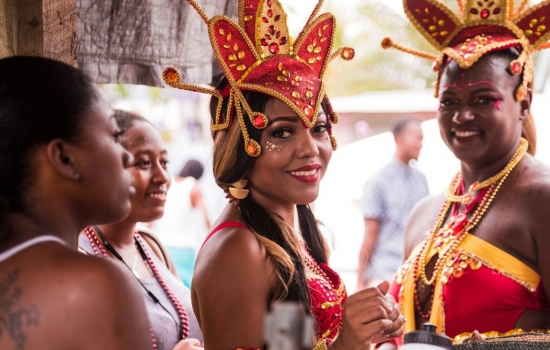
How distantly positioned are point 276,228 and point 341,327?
0.40 m

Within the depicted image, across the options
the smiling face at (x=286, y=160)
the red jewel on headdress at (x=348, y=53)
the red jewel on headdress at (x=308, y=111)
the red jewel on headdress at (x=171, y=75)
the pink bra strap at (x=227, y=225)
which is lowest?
the pink bra strap at (x=227, y=225)

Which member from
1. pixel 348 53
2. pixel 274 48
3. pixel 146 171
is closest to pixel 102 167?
pixel 274 48

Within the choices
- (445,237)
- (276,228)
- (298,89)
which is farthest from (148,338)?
(445,237)

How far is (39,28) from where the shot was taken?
248 centimetres

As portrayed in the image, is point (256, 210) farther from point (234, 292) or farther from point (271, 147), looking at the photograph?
point (234, 292)

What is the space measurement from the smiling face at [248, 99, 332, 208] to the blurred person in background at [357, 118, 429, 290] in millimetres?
2960

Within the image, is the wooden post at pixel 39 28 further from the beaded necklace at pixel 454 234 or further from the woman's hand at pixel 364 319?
the beaded necklace at pixel 454 234

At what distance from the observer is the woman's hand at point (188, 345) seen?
2973 millimetres

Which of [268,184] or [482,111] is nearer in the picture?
[268,184]

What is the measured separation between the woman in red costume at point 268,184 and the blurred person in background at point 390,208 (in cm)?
291

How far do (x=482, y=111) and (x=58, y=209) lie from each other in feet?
6.53

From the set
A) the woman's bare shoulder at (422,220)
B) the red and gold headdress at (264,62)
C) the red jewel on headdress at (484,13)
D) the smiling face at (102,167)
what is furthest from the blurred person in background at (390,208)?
the smiling face at (102,167)

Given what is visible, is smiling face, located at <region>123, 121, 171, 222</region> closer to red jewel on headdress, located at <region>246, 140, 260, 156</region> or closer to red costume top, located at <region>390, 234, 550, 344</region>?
red jewel on headdress, located at <region>246, 140, 260, 156</region>

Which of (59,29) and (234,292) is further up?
(59,29)
